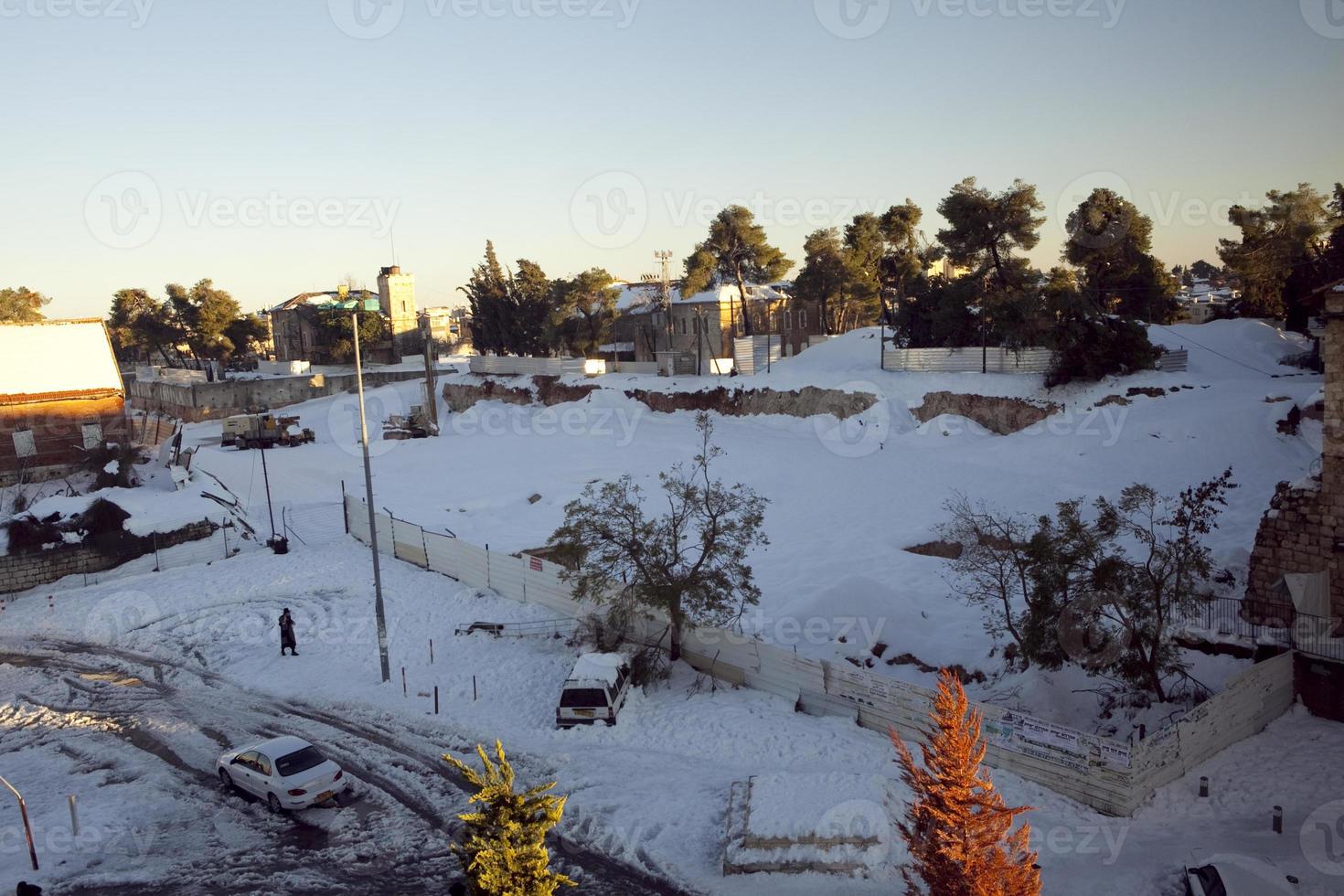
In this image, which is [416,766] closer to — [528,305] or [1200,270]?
[528,305]

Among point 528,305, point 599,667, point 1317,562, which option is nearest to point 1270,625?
point 1317,562

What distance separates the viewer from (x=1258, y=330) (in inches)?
1742

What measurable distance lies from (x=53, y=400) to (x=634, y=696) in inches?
1520

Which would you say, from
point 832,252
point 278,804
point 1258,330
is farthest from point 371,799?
point 832,252

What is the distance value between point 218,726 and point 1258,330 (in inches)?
1900

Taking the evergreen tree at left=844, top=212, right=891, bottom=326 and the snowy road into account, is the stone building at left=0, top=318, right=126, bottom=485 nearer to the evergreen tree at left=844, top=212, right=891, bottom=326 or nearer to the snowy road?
the snowy road

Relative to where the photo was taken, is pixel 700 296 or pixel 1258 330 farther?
pixel 700 296

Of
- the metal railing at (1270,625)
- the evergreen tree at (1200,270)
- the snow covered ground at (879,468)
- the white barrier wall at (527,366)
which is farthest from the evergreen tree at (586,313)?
the evergreen tree at (1200,270)

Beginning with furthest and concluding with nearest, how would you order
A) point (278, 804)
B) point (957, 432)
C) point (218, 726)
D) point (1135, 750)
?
point (957, 432) → point (218, 726) → point (278, 804) → point (1135, 750)

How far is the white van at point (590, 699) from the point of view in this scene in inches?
766

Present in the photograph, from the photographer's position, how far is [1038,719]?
16094 mm

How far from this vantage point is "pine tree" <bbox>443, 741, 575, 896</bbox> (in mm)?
9289

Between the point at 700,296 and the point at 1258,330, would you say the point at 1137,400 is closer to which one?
the point at 1258,330

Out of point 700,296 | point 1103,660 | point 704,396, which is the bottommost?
point 1103,660
